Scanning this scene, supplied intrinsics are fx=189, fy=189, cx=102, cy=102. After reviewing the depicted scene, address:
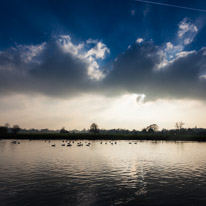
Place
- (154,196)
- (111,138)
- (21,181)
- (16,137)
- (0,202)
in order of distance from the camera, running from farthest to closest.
A: 1. (111,138)
2. (16,137)
3. (21,181)
4. (154,196)
5. (0,202)

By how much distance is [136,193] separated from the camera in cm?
1836

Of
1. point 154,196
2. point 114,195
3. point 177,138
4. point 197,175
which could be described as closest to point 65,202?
point 114,195

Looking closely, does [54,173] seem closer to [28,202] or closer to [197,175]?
[28,202]

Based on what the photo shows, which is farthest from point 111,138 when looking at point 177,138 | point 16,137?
point 16,137

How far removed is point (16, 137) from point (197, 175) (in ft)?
412

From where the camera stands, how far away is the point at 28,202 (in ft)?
50.7

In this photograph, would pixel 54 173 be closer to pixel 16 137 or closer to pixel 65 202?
pixel 65 202

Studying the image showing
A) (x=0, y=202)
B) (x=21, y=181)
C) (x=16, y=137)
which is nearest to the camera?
(x=0, y=202)

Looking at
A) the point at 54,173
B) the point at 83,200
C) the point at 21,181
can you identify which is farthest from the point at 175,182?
the point at 21,181

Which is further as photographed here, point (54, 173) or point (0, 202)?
point (54, 173)

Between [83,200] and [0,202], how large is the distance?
6.69 m

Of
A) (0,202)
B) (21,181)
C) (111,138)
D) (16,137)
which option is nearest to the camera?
(0,202)

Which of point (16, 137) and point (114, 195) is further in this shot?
point (16, 137)

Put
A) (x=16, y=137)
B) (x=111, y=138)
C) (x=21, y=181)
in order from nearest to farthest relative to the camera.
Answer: (x=21, y=181) → (x=16, y=137) → (x=111, y=138)
